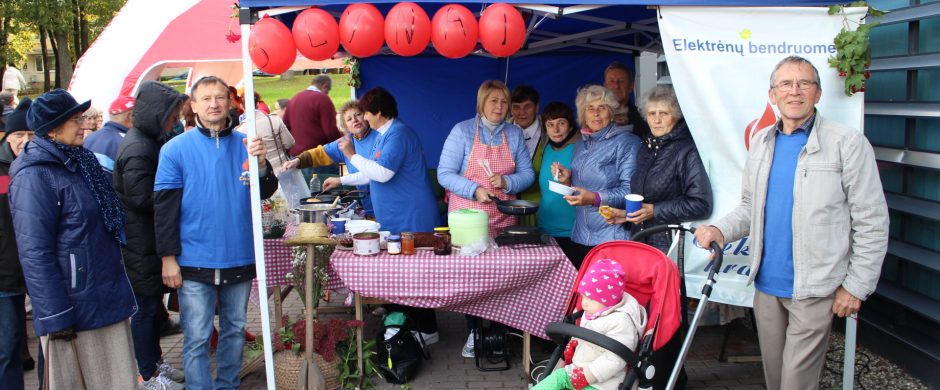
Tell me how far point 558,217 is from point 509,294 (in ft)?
2.42

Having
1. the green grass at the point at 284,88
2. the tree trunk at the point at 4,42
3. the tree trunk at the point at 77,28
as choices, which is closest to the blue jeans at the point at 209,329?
the green grass at the point at 284,88

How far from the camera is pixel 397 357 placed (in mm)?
4340

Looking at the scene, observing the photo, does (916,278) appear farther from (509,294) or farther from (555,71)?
(555,71)

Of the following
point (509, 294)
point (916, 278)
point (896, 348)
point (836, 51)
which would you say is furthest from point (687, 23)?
point (896, 348)

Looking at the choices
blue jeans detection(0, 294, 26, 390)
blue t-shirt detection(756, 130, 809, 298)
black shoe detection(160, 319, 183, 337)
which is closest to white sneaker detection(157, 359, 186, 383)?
blue jeans detection(0, 294, 26, 390)

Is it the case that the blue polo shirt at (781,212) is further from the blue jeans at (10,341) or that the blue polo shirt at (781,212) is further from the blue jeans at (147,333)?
the blue jeans at (10,341)

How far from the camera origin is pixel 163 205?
3615 millimetres

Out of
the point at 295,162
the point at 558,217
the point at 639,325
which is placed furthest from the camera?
the point at 295,162

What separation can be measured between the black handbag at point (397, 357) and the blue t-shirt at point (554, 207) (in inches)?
44.4

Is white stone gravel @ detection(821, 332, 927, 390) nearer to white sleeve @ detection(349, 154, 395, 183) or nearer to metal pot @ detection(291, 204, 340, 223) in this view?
white sleeve @ detection(349, 154, 395, 183)

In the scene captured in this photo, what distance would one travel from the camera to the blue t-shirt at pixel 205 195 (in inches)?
143

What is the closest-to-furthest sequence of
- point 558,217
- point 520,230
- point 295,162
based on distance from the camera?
1. point 520,230
2. point 558,217
3. point 295,162

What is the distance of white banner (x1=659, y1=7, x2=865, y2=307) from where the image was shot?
3752 millimetres

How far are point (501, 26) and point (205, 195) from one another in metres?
1.79
